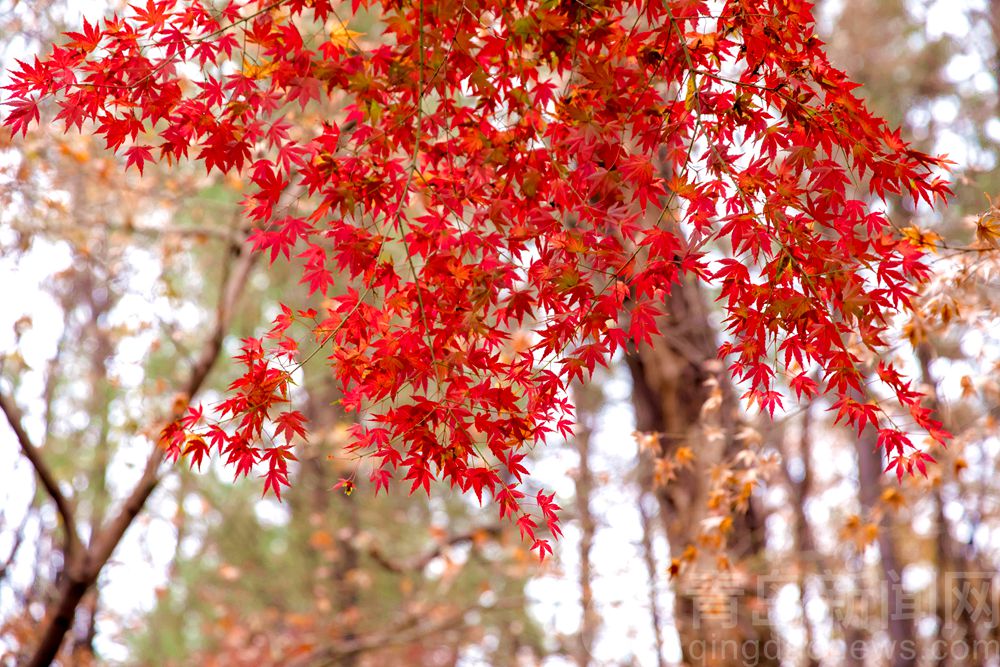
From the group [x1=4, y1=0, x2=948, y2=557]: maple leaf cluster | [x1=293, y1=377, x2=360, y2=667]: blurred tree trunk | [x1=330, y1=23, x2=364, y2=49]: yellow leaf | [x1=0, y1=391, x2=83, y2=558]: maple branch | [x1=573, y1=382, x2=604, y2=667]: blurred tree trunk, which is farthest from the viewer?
[x1=293, y1=377, x2=360, y2=667]: blurred tree trunk

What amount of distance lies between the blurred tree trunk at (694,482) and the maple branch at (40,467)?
2.50 metres

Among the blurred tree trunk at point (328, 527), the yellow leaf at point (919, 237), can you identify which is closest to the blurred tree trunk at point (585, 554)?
the blurred tree trunk at point (328, 527)

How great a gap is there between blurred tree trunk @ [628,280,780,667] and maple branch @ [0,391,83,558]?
98.3 inches

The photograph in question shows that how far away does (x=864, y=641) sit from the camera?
28.6 feet

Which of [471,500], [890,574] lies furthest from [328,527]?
[890,574]

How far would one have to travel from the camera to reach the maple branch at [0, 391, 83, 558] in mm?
3525

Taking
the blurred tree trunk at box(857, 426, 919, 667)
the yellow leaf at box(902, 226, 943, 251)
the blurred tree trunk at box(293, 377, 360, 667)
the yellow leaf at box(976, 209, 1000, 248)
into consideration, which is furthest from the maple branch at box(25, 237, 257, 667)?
the blurred tree trunk at box(857, 426, 919, 667)

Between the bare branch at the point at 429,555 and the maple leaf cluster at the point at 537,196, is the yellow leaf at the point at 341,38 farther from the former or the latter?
the bare branch at the point at 429,555

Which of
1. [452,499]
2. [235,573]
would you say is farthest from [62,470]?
[452,499]

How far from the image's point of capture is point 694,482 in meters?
4.37

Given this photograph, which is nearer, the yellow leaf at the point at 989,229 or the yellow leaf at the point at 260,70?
the yellow leaf at the point at 260,70

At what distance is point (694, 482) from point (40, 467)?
9.10 feet

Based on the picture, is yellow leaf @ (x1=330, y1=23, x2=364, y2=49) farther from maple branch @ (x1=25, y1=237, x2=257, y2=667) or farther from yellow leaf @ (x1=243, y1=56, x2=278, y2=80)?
maple branch @ (x1=25, y1=237, x2=257, y2=667)

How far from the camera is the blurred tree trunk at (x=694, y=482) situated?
13.6 ft
